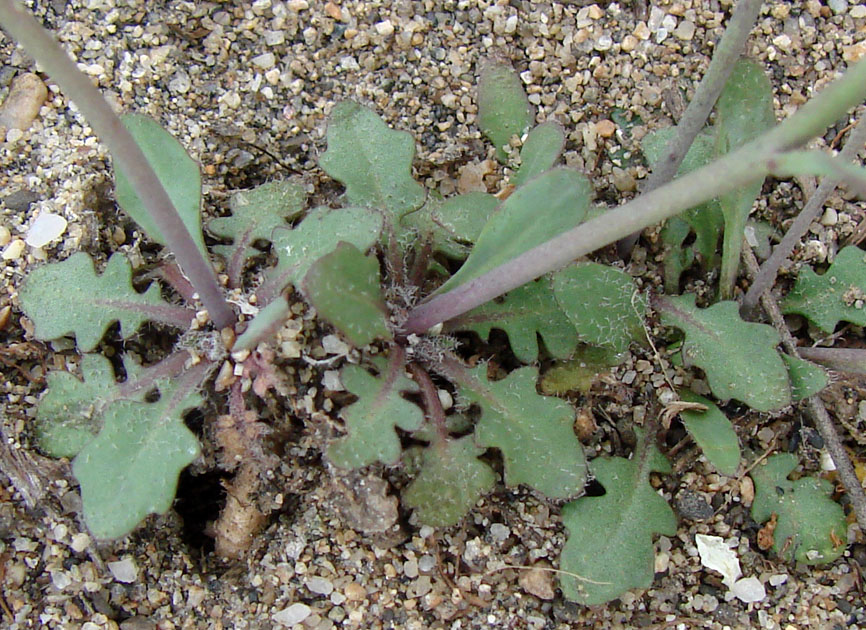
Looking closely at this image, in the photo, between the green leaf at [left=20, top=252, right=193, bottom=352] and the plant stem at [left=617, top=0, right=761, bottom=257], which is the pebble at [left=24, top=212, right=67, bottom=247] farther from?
the plant stem at [left=617, top=0, right=761, bottom=257]

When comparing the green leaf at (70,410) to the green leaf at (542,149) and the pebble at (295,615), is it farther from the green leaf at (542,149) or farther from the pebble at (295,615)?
the green leaf at (542,149)

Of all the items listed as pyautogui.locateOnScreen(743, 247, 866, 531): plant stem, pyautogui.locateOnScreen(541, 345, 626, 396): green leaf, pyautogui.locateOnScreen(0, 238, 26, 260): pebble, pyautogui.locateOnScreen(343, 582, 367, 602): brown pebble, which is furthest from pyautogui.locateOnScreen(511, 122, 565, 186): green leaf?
pyautogui.locateOnScreen(0, 238, 26, 260): pebble

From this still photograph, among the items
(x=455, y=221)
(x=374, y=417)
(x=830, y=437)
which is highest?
(x=455, y=221)

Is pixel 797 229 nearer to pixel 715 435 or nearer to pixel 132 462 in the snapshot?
pixel 715 435

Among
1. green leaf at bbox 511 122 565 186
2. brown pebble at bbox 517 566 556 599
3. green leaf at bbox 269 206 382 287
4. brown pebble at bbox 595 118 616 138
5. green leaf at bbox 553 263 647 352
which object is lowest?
brown pebble at bbox 517 566 556 599

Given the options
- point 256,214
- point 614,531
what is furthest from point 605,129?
point 614,531

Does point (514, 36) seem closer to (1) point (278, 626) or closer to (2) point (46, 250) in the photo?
(2) point (46, 250)
